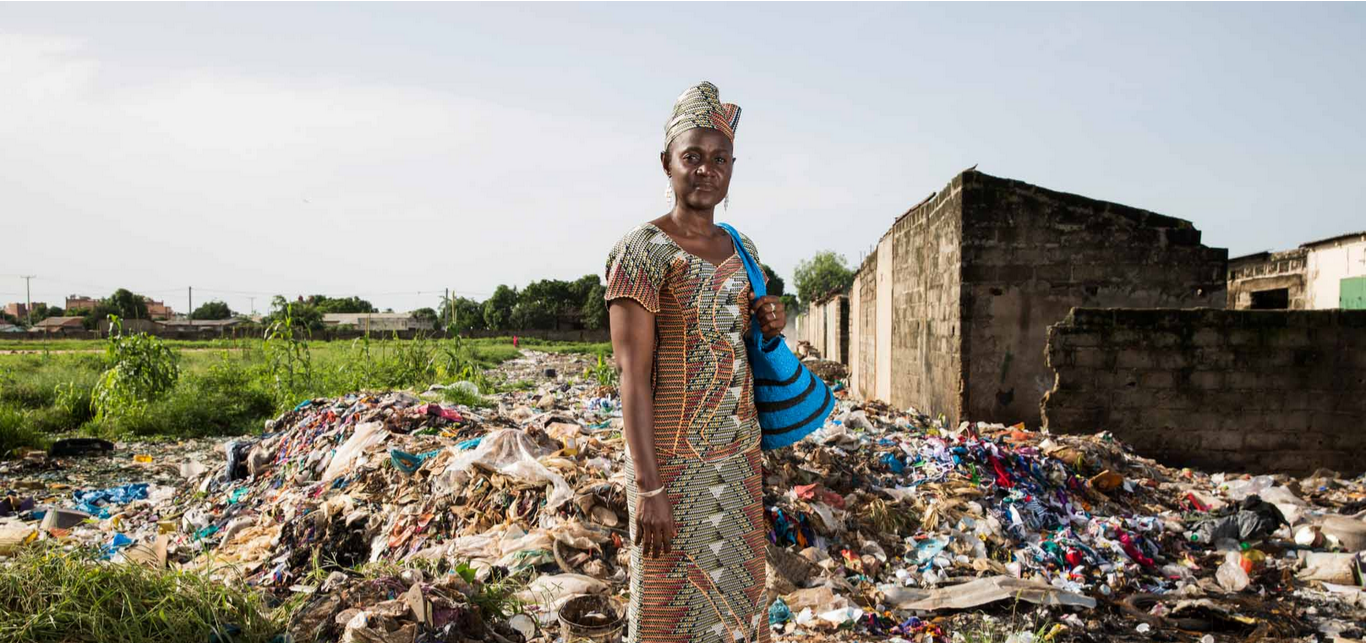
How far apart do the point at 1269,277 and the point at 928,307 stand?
977 cm

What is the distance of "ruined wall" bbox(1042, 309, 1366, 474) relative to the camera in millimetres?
6277

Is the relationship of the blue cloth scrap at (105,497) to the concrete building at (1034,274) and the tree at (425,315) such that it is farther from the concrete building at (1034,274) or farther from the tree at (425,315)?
the tree at (425,315)

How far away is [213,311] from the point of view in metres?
64.6

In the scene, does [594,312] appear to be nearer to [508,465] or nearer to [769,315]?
[508,465]

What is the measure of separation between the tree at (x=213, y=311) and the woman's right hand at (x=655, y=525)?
237ft

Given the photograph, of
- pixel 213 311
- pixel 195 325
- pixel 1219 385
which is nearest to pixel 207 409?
pixel 1219 385

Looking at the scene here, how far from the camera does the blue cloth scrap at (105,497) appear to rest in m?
5.66

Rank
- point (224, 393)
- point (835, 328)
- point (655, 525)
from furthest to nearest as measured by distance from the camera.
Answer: point (835, 328) → point (224, 393) → point (655, 525)

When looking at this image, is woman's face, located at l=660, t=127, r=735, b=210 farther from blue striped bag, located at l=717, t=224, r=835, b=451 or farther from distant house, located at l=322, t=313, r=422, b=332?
distant house, located at l=322, t=313, r=422, b=332

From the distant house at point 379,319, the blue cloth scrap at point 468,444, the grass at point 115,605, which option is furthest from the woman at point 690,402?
the distant house at point 379,319

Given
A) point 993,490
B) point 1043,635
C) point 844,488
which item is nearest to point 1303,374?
point 993,490

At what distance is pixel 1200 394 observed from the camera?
6363mm

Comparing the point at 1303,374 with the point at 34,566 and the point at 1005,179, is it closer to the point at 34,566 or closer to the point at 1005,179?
the point at 1005,179

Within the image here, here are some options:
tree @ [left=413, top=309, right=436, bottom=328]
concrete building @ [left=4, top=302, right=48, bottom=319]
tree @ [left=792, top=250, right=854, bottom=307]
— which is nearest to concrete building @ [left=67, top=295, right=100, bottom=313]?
concrete building @ [left=4, top=302, right=48, bottom=319]
